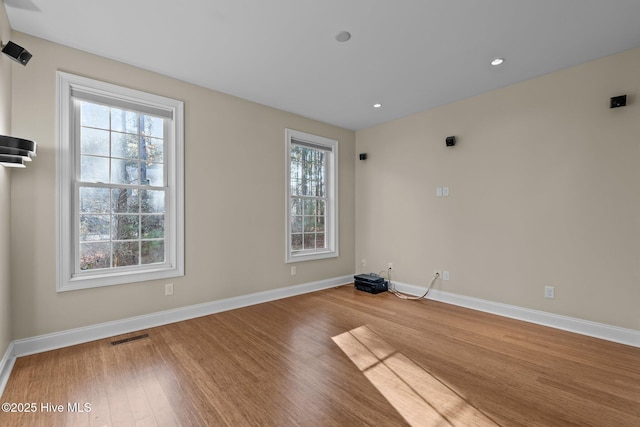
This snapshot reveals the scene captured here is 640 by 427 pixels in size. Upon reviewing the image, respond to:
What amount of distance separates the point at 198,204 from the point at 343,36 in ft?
7.77

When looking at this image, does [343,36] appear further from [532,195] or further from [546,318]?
[546,318]

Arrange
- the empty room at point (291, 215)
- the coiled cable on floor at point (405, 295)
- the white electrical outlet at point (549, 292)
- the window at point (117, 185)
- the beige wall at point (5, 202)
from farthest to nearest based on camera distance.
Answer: the coiled cable on floor at point (405, 295), the white electrical outlet at point (549, 292), the window at point (117, 185), the beige wall at point (5, 202), the empty room at point (291, 215)

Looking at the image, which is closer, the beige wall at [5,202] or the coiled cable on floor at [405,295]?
the beige wall at [5,202]

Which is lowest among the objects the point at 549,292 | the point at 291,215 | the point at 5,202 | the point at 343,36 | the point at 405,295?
the point at 405,295

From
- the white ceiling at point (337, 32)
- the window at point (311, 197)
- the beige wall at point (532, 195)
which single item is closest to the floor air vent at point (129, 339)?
the window at point (311, 197)

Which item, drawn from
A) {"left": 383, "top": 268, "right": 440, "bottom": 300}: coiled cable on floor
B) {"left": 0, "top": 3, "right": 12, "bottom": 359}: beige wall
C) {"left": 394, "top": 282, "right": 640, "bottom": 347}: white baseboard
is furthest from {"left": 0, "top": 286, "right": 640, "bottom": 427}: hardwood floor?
{"left": 383, "top": 268, "right": 440, "bottom": 300}: coiled cable on floor

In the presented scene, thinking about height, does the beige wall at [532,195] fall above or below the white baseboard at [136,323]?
above

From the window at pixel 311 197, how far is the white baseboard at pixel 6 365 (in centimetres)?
284

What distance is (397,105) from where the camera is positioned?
13.5 feet

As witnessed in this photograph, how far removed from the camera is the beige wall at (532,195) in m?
2.79

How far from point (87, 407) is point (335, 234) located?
3.74 metres

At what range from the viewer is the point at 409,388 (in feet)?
6.60

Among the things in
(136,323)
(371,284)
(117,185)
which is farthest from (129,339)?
(371,284)

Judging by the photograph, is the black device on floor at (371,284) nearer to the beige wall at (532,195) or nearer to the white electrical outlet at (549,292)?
the beige wall at (532,195)
